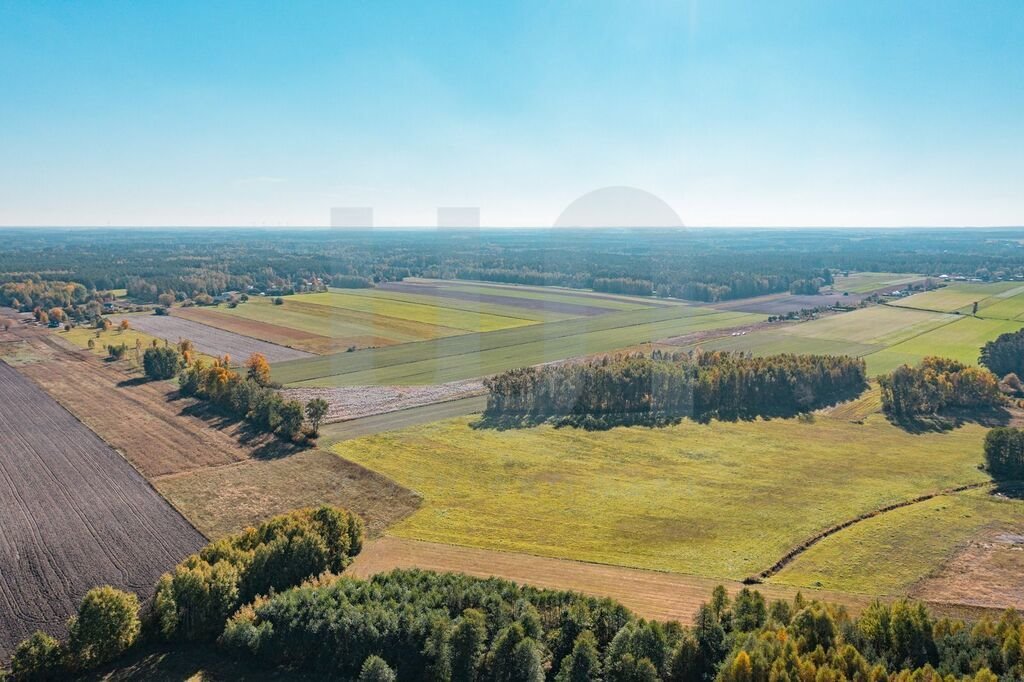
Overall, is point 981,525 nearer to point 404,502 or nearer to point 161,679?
point 404,502

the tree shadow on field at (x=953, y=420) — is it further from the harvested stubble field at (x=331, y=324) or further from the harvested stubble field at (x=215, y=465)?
the harvested stubble field at (x=331, y=324)

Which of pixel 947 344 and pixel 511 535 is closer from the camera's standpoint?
pixel 511 535

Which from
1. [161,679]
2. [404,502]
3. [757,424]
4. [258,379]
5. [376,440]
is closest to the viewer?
[161,679]

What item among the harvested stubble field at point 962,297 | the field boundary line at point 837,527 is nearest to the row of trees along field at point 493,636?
the field boundary line at point 837,527

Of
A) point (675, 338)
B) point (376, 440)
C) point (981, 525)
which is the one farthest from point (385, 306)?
point (981, 525)

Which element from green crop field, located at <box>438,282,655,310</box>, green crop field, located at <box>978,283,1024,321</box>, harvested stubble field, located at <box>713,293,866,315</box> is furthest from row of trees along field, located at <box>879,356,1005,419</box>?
green crop field, located at <box>978,283,1024,321</box>
